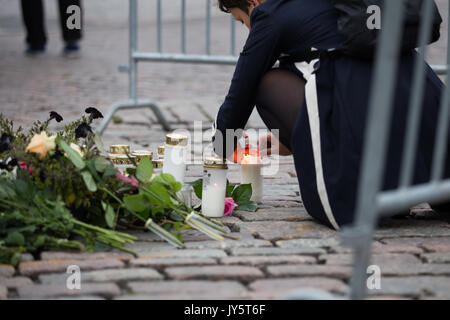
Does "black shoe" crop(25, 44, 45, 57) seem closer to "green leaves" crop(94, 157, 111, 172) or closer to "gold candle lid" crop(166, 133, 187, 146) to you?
"gold candle lid" crop(166, 133, 187, 146)

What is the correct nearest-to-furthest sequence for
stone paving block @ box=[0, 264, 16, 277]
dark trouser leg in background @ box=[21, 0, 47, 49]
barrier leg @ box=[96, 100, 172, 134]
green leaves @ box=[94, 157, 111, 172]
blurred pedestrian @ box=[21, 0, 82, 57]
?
1. stone paving block @ box=[0, 264, 16, 277]
2. green leaves @ box=[94, 157, 111, 172]
3. barrier leg @ box=[96, 100, 172, 134]
4. blurred pedestrian @ box=[21, 0, 82, 57]
5. dark trouser leg in background @ box=[21, 0, 47, 49]

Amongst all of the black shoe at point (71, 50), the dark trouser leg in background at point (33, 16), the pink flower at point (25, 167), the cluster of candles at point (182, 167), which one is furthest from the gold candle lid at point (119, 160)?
the black shoe at point (71, 50)

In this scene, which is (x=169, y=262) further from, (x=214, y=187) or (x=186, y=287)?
(x=214, y=187)

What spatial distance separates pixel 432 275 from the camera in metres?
2.63

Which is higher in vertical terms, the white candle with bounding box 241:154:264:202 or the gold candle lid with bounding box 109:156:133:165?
the gold candle lid with bounding box 109:156:133:165

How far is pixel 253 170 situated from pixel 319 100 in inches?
23.1

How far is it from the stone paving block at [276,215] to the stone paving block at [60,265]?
0.80m

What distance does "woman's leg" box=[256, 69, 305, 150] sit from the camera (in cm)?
331

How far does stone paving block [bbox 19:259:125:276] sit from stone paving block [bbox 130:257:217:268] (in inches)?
2.3

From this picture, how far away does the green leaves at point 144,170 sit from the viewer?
3.02 metres

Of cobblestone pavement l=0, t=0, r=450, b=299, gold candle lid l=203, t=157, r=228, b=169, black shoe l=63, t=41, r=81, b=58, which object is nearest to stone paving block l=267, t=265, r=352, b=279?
cobblestone pavement l=0, t=0, r=450, b=299
